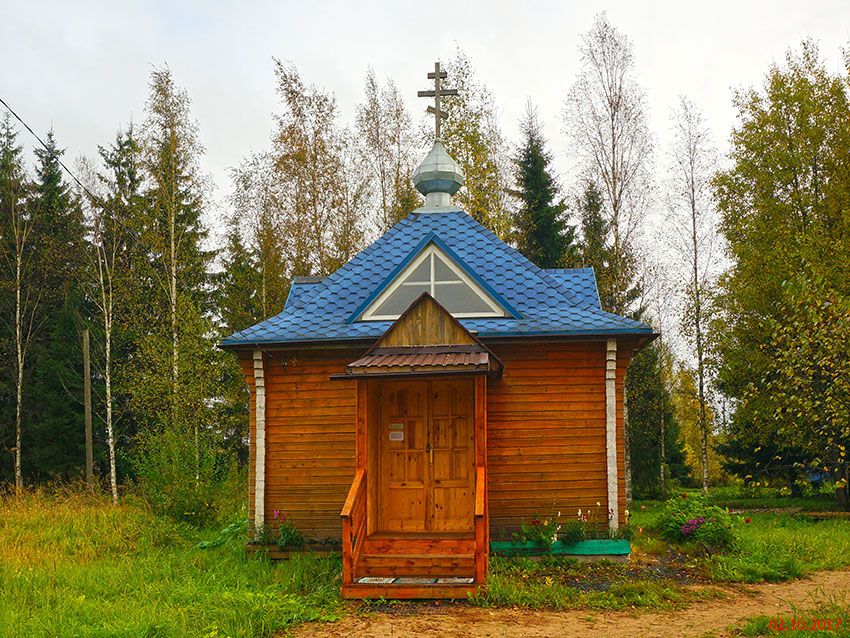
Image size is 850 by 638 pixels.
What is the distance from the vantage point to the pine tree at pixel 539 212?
22.0 meters

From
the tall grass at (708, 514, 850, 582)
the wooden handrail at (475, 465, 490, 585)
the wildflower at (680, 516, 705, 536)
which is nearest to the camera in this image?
the wooden handrail at (475, 465, 490, 585)

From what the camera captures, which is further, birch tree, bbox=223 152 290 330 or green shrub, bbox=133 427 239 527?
birch tree, bbox=223 152 290 330

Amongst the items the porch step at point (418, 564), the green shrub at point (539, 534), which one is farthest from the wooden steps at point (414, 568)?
the green shrub at point (539, 534)

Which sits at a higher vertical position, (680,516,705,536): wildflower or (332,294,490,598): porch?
(332,294,490,598): porch

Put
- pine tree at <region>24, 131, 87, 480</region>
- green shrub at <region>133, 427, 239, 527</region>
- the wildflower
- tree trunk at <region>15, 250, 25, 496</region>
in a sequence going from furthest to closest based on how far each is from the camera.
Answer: pine tree at <region>24, 131, 87, 480</region>
tree trunk at <region>15, 250, 25, 496</region>
green shrub at <region>133, 427, 239, 527</region>
the wildflower

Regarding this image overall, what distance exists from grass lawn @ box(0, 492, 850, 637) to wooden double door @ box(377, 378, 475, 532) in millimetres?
964

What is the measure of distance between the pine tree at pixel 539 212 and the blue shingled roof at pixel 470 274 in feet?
30.2

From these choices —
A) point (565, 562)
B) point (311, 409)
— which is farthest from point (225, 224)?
point (565, 562)

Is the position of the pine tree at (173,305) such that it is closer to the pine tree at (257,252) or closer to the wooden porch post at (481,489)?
the pine tree at (257,252)

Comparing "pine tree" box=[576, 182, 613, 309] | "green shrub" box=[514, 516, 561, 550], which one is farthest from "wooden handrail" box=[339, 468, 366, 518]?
"pine tree" box=[576, 182, 613, 309]

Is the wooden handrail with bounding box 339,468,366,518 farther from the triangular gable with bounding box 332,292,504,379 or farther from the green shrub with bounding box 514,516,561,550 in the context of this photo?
the green shrub with bounding box 514,516,561,550

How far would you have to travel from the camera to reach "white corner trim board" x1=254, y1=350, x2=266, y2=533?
35.2 feet

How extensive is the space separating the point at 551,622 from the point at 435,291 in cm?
523

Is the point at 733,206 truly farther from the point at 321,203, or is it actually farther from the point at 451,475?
the point at 451,475
